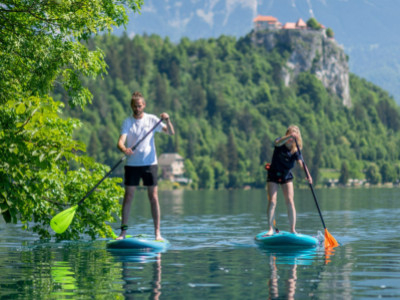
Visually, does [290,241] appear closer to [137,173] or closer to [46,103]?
[137,173]

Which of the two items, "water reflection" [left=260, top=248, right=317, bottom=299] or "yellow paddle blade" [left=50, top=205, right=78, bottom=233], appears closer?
"water reflection" [left=260, top=248, right=317, bottom=299]

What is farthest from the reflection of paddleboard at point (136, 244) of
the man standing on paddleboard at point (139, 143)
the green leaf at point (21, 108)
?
the green leaf at point (21, 108)

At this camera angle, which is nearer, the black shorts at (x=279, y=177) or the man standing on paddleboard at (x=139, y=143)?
the man standing on paddleboard at (x=139, y=143)

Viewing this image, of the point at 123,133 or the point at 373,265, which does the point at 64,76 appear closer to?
the point at 123,133

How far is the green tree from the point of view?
14977 mm

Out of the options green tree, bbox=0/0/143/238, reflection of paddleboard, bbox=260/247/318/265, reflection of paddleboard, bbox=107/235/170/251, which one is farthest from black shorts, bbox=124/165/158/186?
reflection of paddleboard, bbox=260/247/318/265

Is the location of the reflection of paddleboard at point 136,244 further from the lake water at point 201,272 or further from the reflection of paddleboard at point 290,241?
the reflection of paddleboard at point 290,241

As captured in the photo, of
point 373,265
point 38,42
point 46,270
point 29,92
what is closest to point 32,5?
point 38,42

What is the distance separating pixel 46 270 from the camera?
→ 14.6 meters

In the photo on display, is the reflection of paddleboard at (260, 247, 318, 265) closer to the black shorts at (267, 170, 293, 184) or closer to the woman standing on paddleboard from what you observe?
the woman standing on paddleboard

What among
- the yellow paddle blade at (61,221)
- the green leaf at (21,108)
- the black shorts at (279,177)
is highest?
the green leaf at (21,108)

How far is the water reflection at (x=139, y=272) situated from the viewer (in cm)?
1193

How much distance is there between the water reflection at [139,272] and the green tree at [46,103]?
2208 mm

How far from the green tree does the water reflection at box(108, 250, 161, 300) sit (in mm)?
2208
